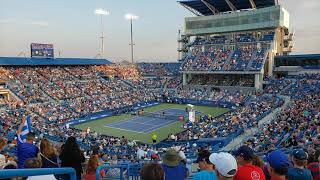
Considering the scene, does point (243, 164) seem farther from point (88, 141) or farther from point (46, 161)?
point (88, 141)

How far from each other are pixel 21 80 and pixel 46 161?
40.3 metres

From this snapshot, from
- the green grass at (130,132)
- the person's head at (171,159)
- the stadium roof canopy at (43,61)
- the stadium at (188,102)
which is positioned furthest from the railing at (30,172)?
the stadium roof canopy at (43,61)

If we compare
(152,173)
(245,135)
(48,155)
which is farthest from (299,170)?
(245,135)

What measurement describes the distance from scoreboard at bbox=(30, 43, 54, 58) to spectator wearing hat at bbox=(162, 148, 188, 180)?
4840 centimetres

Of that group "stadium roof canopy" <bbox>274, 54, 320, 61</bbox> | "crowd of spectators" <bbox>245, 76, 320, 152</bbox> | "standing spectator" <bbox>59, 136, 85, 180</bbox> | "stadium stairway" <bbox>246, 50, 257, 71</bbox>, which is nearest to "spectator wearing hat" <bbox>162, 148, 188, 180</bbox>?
"standing spectator" <bbox>59, 136, 85, 180</bbox>

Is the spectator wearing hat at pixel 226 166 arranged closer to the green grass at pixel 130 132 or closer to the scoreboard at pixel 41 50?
the green grass at pixel 130 132

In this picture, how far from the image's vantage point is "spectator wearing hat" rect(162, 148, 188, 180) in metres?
4.55

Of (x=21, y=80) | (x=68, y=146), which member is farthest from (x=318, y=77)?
(x=68, y=146)

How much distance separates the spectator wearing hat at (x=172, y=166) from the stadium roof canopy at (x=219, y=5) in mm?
59665

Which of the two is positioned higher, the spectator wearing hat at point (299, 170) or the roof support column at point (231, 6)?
the roof support column at point (231, 6)

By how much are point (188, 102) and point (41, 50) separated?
2440 cm

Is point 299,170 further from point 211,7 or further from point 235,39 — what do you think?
point 211,7

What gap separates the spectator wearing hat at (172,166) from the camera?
4.55 meters

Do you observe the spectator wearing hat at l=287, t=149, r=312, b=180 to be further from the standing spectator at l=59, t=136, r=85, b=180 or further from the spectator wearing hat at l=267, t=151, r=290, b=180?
the standing spectator at l=59, t=136, r=85, b=180
